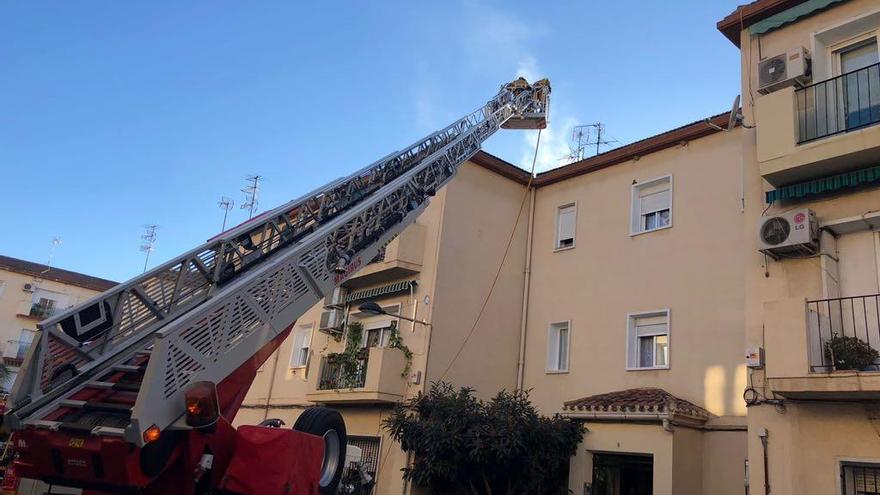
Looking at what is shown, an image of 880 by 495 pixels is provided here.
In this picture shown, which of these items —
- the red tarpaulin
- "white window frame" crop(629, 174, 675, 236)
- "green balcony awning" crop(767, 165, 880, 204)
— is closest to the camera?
the red tarpaulin

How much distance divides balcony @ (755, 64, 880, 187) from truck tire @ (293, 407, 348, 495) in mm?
6520

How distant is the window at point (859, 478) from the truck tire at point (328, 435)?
577 centimetres

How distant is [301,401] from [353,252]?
461 inches

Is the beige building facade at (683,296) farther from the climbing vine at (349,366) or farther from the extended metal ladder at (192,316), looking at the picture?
the extended metal ladder at (192,316)

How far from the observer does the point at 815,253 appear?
8633 millimetres

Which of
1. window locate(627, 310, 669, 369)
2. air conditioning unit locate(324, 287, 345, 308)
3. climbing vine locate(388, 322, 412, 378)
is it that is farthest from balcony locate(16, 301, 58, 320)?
window locate(627, 310, 669, 369)

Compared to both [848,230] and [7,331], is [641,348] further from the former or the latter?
[7,331]

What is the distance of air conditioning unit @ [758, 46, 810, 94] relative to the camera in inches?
373

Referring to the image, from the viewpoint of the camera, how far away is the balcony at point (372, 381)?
15.8 metres

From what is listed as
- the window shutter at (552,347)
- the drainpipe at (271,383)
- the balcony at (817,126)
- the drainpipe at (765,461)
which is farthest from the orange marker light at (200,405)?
the drainpipe at (271,383)

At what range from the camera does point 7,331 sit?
44.8 meters

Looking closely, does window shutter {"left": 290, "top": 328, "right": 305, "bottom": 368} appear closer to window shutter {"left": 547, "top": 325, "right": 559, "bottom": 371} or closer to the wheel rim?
window shutter {"left": 547, "top": 325, "right": 559, "bottom": 371}

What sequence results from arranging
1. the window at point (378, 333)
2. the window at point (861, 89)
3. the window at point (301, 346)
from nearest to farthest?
the window at point (861, 89)
the window at point (378, 333)
the window at point (301, 346)

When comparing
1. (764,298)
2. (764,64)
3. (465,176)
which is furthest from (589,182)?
→ (764,298)
